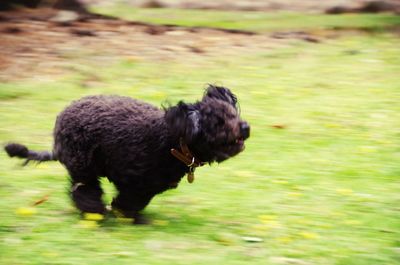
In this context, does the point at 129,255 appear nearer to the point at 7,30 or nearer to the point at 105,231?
the point at 105,231

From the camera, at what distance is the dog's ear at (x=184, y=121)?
17.8 ft

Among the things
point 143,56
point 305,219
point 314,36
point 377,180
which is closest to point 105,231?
point 305,219

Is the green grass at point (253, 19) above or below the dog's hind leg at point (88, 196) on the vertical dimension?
above

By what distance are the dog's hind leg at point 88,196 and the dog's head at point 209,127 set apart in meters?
0.98

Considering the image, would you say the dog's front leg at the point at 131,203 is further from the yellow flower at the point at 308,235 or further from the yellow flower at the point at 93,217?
the yellow flower at the point at 308,235

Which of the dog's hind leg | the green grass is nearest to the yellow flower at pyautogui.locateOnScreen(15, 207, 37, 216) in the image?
the dog's hind leg

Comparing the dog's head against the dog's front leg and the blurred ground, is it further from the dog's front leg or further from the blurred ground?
the blurred ground

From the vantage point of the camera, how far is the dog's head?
545 centimetres

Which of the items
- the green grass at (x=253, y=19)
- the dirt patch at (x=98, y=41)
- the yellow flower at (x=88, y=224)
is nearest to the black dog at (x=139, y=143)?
the yellow flower at (x=88, y=224)

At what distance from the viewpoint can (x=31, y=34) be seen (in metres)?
13.6

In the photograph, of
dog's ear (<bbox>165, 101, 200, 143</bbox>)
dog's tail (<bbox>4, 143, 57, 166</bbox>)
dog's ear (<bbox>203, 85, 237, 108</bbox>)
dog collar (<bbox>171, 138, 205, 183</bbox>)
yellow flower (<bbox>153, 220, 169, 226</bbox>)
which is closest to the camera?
dog's ear (<bbox>165, 101, 200, 143</bbox>)

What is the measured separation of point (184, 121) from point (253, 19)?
10.9 metres

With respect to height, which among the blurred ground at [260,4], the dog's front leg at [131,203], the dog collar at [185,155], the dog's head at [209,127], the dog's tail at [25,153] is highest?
the blurred ground at [260,4]

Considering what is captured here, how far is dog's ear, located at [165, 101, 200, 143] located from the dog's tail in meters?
1.47
